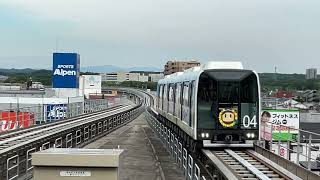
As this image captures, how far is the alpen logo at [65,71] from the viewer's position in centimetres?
5078

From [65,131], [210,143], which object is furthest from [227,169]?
[65,131]

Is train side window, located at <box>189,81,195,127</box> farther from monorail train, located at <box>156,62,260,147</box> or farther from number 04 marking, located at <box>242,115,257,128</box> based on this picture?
number 04 marking, located at <box>242,115,257,128</box>

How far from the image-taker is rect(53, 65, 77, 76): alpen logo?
167 feet

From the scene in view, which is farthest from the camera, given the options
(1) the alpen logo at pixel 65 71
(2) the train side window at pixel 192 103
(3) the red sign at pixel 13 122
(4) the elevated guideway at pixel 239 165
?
(1) the alpen logo at pixel 65 71

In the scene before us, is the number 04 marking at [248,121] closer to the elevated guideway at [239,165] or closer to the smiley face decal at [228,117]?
the smiley face decal at [228,117]

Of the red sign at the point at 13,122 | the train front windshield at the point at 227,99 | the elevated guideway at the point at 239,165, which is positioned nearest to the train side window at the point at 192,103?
the train front windshield at the point at 227,99

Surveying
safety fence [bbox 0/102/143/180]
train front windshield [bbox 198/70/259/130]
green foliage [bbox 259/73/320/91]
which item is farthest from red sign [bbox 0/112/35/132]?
green foliage [bbox 259/73/320/91]

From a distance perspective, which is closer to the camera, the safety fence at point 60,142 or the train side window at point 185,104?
the safety fence at point 60,142

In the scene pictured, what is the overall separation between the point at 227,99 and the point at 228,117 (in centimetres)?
62

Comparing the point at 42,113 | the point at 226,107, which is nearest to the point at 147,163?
the point at 226,107

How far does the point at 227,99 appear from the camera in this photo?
18.3 metres

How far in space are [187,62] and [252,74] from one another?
309 ft

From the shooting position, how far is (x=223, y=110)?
18234mm

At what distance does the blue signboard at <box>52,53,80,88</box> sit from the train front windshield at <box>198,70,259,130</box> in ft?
112
